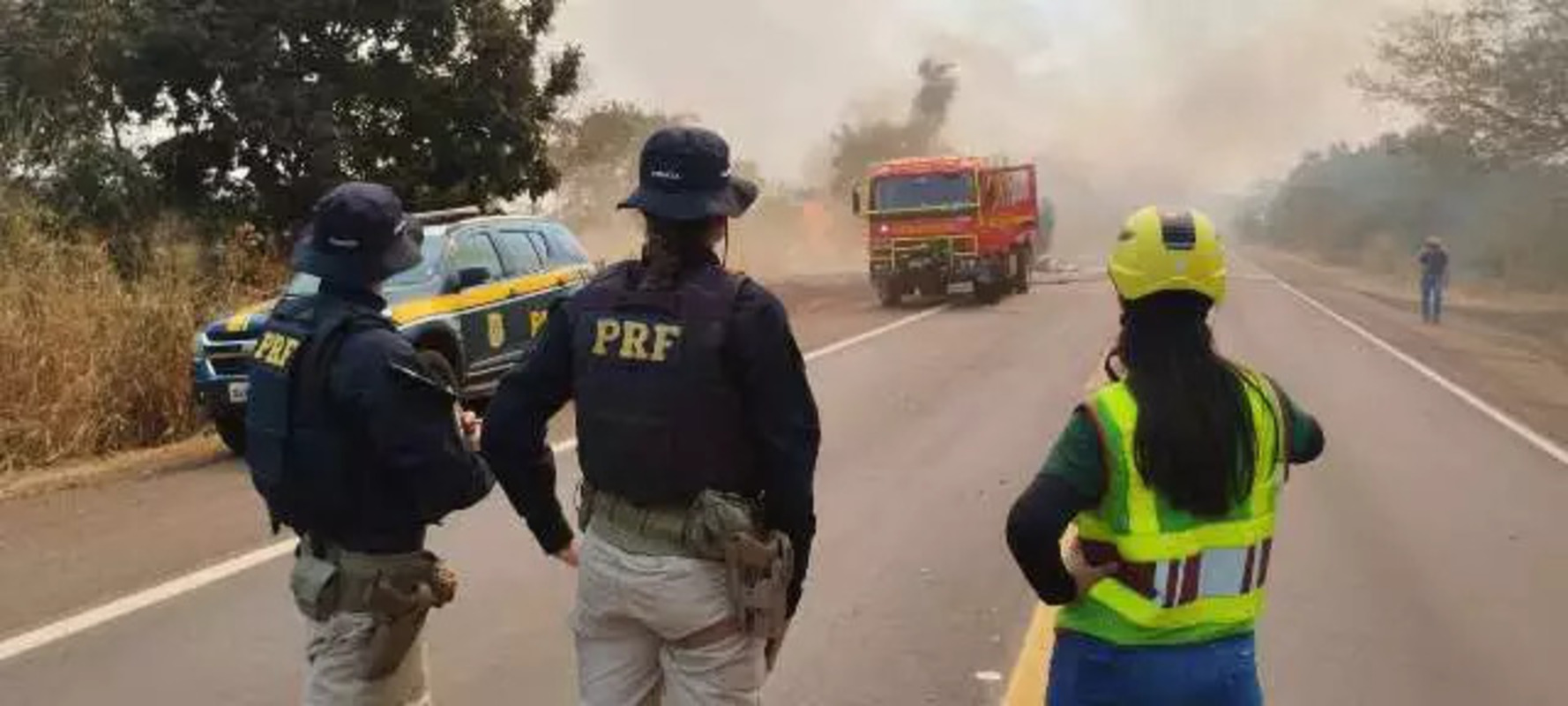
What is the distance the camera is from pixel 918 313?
81.9ft

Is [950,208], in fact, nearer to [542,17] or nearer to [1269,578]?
[542,17]

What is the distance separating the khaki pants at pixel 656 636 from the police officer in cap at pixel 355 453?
Result: 0.37 metres

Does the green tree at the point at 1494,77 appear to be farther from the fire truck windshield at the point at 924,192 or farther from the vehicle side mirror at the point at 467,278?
the vehicle side mirror at the point at 467,278

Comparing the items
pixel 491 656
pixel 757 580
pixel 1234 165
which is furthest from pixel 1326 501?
pixel 1234 165

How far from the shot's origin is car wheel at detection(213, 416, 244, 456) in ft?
34.9

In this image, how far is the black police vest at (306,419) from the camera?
2.99 meters

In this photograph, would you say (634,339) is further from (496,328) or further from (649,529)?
(496,328)

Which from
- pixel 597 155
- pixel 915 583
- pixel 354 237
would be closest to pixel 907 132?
pixel 597 155

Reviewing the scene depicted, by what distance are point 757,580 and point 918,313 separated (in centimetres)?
2225

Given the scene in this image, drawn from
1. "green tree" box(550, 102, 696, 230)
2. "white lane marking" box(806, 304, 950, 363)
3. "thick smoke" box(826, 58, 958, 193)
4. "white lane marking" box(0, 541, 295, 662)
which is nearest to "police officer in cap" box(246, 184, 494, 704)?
"white lane marking" box(0, 541, 295, 662)

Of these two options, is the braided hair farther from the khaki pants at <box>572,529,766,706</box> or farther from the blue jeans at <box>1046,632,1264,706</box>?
the blue jeans at <box>1046,632,1264,706</box>

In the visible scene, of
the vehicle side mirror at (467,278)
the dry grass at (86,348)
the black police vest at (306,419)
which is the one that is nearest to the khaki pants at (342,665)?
the black police vest at (306,419)

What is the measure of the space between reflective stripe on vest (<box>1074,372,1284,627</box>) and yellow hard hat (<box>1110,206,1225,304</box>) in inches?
7.1

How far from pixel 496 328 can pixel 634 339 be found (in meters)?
9.43
